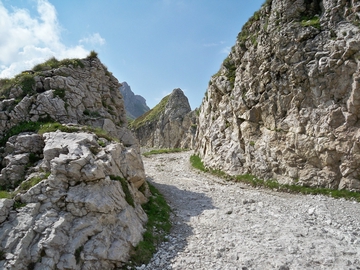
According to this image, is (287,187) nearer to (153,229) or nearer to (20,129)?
(153,229)

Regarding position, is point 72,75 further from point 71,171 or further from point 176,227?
point 176,227

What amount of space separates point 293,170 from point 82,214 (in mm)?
20442

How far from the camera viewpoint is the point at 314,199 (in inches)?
827

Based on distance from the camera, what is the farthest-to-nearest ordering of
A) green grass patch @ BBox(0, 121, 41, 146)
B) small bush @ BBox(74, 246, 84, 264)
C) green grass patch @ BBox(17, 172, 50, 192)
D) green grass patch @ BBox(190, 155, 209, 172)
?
green grass patch @ BBox(190, 155, 209, 172) → green grass patch @ BBox(0, 121, 41, 146) → green grass patch @ BBox(17, 172, 50, 192) → small bush @ BBox(74, 246, 84, 264)

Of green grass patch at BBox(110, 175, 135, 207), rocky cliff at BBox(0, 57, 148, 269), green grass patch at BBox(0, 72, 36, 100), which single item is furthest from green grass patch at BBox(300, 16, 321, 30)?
green grass patch at BBox(0, 72, 36, 100)

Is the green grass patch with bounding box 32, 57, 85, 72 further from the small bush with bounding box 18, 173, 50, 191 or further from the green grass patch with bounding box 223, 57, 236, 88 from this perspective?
the green grass patch with bounding box 223, 57, 236, 88

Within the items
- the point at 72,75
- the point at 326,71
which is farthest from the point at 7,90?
the point at 326,71

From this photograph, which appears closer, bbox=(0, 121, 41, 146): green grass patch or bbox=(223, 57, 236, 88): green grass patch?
bbox=(0, 121, 41, 146): green grass patch

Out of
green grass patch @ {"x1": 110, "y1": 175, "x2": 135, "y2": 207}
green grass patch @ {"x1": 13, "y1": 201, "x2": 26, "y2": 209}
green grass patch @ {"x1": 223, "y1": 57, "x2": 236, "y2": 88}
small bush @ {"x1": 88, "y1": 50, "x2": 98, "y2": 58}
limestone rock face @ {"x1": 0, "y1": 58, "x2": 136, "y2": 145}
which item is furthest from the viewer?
green grass patch @ {"x1": 223, "y1": 57, "x2": 236, "y2": 88}

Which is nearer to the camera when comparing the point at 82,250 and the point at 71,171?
the point at 82,250

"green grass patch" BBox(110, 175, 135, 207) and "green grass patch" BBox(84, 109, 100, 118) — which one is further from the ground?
"green grass patch" BBox(84, 109, 100, 118)

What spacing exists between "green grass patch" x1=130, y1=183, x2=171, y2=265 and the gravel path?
421mm

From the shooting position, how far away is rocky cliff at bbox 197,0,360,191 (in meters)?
22.7

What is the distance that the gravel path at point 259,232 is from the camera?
38.7 feet
